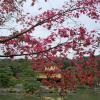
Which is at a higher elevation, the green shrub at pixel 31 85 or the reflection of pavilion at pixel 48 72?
the reflection of pavilion at pixel 48 72

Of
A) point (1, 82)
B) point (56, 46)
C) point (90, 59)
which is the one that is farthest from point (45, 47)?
point (1, 82)

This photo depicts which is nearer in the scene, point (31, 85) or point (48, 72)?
point (48, 72)

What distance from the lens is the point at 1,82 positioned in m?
61.7

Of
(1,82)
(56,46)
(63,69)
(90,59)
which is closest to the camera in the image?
(56,46)

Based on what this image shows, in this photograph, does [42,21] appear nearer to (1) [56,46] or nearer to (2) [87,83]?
(1) [56,46]

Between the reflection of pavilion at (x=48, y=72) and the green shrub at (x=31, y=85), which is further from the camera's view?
the green shrub at (x=31, y=85)

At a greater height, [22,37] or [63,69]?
[22,37]

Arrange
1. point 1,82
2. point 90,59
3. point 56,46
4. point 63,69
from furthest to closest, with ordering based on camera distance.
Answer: point 1,82 < point 63,69 < point 90,59 < point 56,46

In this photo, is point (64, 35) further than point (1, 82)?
No

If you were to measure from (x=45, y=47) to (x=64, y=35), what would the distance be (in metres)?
0.62

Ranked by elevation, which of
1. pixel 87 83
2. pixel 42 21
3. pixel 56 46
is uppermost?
pixel 42 21

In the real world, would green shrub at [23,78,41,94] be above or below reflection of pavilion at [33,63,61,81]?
below

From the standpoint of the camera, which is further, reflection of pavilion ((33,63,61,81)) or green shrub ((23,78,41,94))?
green shrub ((23,78,41,94))

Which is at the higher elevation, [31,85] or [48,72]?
[48,72]
